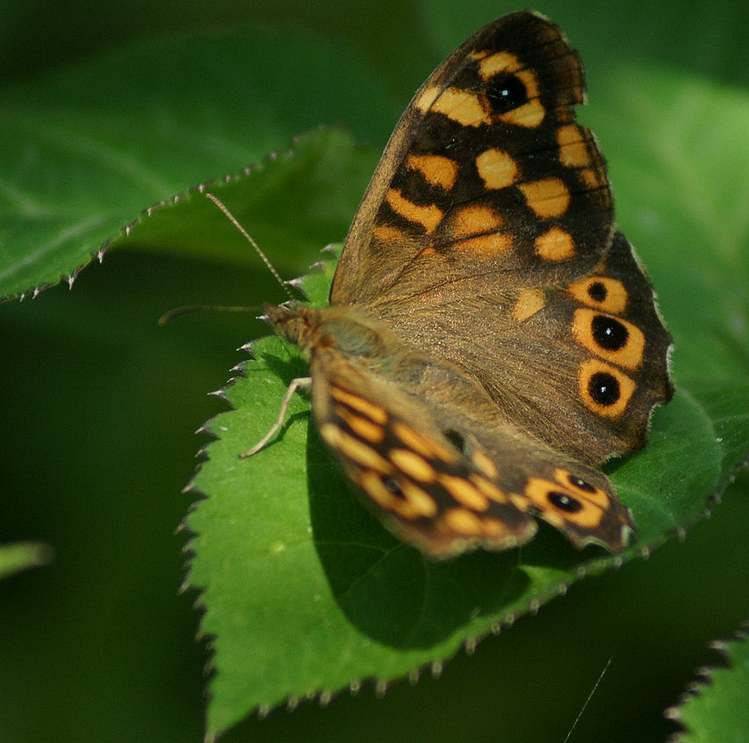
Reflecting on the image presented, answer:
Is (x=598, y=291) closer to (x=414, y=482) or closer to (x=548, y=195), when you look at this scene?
(x=548, y=195)

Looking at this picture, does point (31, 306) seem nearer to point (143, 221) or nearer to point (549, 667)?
point (143, 221)

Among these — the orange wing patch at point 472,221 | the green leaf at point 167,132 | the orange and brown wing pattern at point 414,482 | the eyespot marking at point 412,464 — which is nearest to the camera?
the orange and brown wing pattern at point 414,482

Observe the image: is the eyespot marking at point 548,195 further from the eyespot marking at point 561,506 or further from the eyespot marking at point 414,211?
the eyespot marking at point 561,506

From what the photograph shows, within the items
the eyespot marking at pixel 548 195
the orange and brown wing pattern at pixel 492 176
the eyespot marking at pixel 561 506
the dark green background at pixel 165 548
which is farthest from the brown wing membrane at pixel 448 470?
the dark green background at pixel 165 548

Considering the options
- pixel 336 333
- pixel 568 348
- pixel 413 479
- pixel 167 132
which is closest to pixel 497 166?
pixel 568 348

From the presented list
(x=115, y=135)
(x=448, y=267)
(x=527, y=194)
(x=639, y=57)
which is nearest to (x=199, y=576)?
(x=448, y=267)

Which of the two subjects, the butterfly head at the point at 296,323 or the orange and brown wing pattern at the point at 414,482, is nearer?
the orange and brown wing pattern at the point at 414,482

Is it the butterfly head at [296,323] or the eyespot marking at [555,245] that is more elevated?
the eyespot marking at [555,245]

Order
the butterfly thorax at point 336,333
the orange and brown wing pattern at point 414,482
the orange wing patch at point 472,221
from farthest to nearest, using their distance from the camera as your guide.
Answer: the orange wing patch at point 472,221, the butterfly thorax at point 336,333, the orange and brown wing pattern at point 414,482

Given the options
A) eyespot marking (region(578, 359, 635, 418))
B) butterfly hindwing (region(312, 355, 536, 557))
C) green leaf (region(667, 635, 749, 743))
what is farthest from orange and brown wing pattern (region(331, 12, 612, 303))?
green leaf (region(667, 635, 749, 743))
